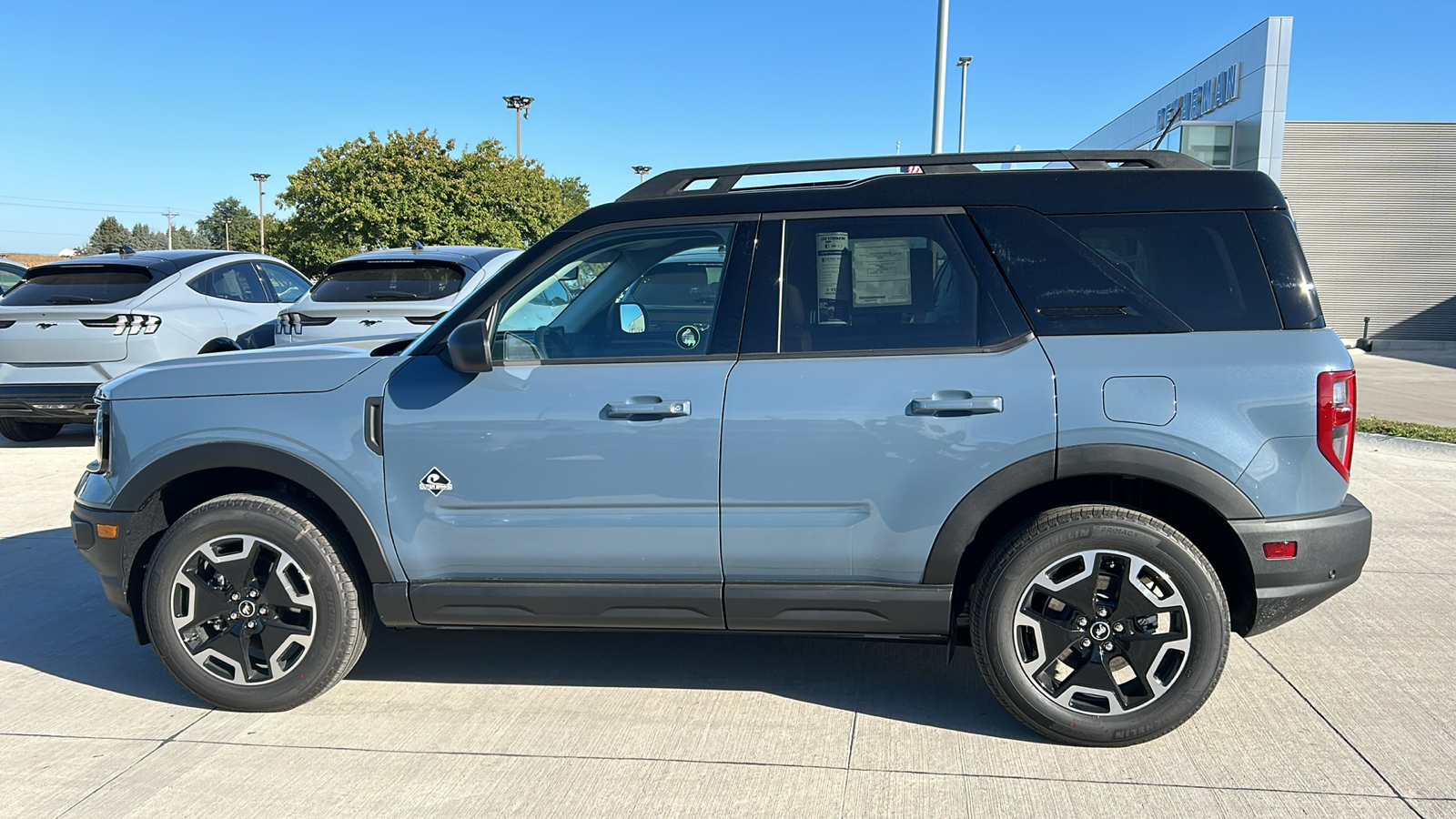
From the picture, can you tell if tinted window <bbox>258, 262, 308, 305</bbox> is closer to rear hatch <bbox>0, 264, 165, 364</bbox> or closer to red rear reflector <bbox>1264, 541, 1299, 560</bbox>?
rear hatch <bbox>0, 264, 165, 364</bbox>

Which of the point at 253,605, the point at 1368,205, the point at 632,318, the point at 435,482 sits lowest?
the point at 253,605

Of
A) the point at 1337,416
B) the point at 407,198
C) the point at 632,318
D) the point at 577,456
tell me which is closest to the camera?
the point at 1337,416

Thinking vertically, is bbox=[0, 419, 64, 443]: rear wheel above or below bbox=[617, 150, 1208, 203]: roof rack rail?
below

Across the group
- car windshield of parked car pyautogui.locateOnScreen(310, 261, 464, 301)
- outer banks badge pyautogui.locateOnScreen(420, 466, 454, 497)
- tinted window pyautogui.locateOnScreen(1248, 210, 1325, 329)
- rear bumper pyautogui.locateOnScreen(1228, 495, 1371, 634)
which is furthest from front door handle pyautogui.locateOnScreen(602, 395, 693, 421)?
car windshield of parked car pyautogui.locateOnScreen(310, 261, 464, 301)

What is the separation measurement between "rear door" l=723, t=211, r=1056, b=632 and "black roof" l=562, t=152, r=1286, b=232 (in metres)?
0.09

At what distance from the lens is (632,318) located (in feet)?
12.3

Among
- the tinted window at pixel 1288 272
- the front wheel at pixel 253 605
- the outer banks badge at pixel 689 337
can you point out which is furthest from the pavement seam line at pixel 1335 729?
the front wheel at pixel 253 605

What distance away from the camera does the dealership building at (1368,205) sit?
25.0 meters

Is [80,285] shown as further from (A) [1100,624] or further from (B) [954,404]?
(A) [1100,624]

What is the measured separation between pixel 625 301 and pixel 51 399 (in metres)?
7.16

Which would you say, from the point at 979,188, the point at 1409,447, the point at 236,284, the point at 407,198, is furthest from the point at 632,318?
the point at 407,198

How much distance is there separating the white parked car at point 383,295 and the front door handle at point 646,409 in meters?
5.36

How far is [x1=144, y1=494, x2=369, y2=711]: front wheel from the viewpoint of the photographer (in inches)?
146

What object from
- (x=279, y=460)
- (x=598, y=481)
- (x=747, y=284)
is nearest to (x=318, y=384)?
(x=279, y=460)
